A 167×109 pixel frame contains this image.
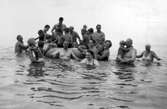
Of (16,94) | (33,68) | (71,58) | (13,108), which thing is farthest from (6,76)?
(71,58)

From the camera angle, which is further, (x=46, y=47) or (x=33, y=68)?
(x=46, y=47)

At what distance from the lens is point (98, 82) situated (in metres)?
15.5

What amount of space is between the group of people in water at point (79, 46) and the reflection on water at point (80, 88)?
2936 millimetres

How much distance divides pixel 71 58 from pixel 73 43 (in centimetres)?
169

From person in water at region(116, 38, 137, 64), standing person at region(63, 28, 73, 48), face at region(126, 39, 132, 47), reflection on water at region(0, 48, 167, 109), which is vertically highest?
standing person at region(63, 28, 73, 48)

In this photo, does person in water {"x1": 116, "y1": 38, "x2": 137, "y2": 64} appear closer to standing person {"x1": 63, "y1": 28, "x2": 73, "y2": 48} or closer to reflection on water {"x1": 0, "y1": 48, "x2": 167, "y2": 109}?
reflection on water {"x1": 0, "y1": 48, "x2": 167, "y2": 109}

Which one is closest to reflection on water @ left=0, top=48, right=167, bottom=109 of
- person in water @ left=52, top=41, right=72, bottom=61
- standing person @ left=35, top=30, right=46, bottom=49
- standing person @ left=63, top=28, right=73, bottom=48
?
person in water @ left=52, top=41, right=72, bottom=61

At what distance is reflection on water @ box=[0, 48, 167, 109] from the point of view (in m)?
11.5

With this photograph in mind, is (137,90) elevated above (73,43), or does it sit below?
below

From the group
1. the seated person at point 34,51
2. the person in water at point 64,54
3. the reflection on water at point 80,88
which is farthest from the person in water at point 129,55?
the seated person at point 34,51

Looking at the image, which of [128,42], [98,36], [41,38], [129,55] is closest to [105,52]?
[98,36]

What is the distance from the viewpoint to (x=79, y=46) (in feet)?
82.4

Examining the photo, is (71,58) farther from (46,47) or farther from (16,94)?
(16,94)

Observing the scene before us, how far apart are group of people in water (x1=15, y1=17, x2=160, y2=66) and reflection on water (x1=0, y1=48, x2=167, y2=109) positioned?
2.94 m
